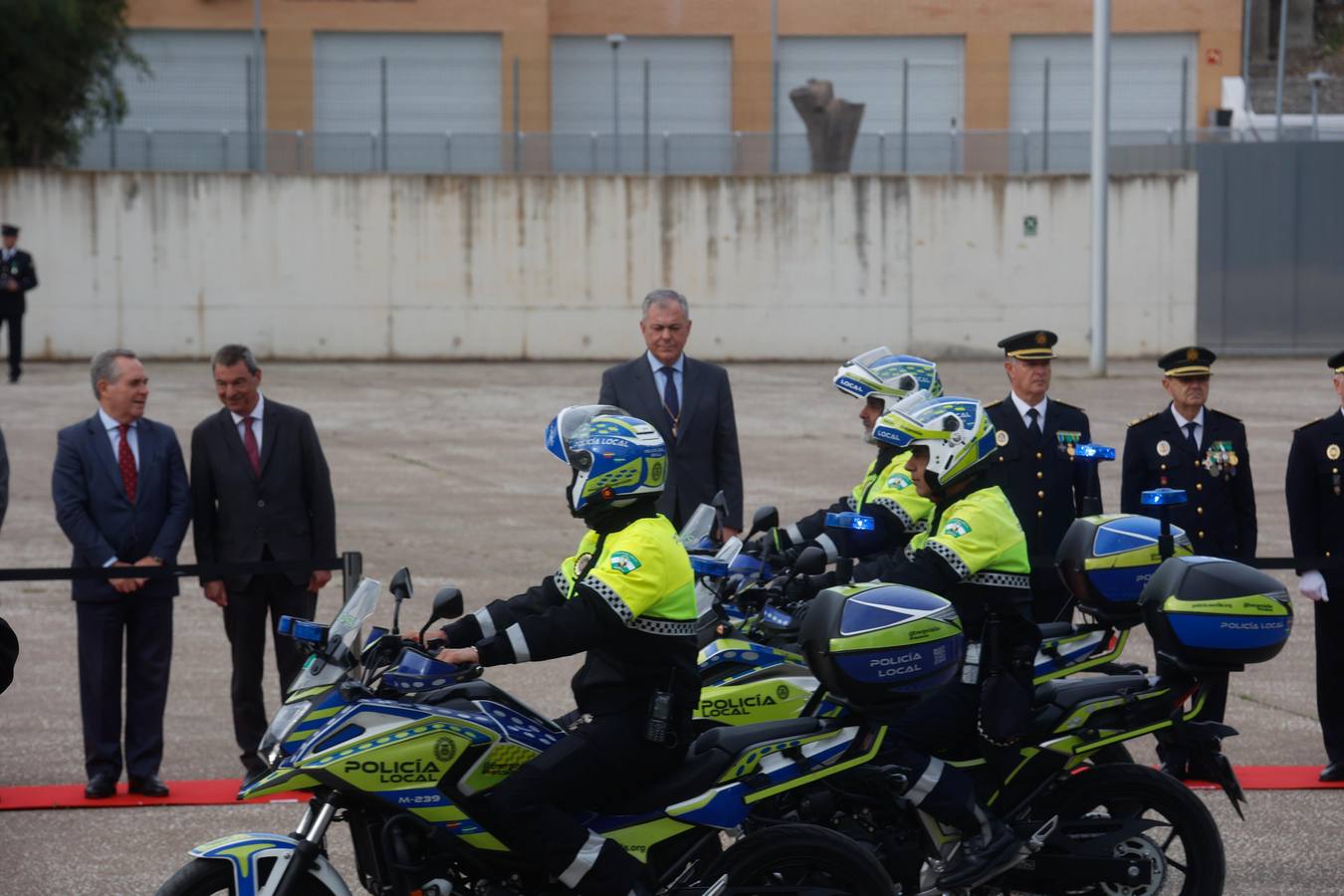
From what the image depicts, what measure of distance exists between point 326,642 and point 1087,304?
29093mm

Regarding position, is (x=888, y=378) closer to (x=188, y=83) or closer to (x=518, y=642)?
(x=518, y=642)

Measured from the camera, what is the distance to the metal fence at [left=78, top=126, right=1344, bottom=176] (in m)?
31.8

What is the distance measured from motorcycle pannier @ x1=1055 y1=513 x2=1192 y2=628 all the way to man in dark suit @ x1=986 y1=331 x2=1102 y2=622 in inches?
68.5

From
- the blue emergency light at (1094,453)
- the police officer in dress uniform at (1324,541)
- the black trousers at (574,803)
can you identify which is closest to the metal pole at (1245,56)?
the police officer in dress uniform at (1324,541)

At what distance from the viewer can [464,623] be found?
5.22 metres

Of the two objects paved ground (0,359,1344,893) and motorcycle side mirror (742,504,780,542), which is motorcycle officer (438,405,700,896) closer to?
motorcycle side mirror (742,504,780,542)

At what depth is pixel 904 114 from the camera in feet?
114

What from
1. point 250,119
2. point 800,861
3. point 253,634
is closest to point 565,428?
point 800,861

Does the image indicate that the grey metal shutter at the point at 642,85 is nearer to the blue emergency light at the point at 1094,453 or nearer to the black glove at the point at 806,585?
the blue emergency light at the point at 1094,453

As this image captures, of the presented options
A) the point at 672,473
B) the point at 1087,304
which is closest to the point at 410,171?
the point at 1087,304

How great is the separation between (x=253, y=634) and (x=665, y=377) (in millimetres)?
2353

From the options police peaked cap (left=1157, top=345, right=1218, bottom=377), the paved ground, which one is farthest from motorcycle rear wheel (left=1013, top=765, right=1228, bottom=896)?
police peaked cap (left=1157, top=345, right=1218, bottom=377)

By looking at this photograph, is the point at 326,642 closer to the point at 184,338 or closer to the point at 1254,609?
the point at 1254,609

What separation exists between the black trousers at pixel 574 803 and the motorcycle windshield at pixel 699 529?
2.03 meters
